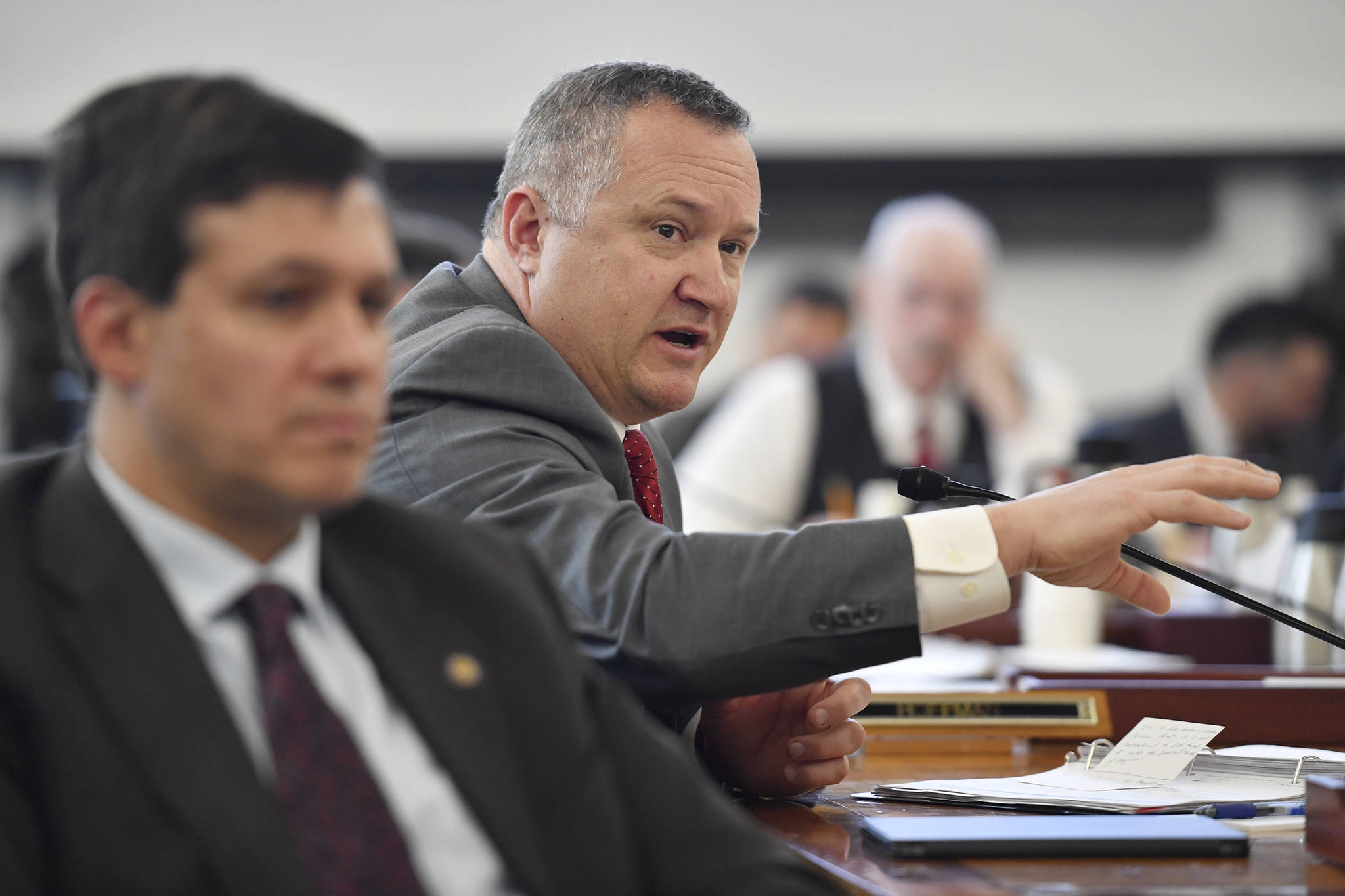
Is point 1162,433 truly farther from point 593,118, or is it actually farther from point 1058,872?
point 1058,872

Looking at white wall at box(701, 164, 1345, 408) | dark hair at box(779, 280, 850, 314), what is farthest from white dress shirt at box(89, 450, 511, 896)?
white wall at box(701, 164, 1345, 408)

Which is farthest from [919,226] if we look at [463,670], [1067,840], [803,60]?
[463,670]

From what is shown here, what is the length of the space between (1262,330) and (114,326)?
15.3 ft

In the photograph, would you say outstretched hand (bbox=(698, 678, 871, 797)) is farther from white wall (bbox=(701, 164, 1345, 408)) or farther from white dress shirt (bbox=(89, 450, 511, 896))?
white wall (bbox=(701, 164, 1345, 408))

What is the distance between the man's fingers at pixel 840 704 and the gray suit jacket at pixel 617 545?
135 mm

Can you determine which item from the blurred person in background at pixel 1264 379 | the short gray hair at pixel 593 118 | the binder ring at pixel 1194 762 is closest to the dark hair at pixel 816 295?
the blurred person in background at pixel 1264 379

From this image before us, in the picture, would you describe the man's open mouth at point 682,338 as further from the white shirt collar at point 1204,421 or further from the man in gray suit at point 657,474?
the white shirt collar at point 1204,421

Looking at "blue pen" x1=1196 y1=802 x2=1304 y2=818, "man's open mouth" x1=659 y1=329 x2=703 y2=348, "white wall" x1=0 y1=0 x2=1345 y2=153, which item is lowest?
"blue pen" x1=1196 y1=802 x2=1304 y2=818

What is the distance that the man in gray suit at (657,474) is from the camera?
1.13 m

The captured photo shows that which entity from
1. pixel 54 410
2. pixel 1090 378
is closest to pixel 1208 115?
pixel 1090 378

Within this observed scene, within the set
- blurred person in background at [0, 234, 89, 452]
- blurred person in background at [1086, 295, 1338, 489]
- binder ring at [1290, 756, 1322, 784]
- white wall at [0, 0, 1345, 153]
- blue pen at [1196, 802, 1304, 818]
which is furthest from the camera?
white wall at [0, 0, 1345, 153]

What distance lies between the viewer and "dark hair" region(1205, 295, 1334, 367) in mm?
4828

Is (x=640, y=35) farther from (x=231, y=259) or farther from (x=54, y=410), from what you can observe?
(x=231, y=259)

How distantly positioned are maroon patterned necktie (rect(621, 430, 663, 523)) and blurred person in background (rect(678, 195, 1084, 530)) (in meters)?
2.00
